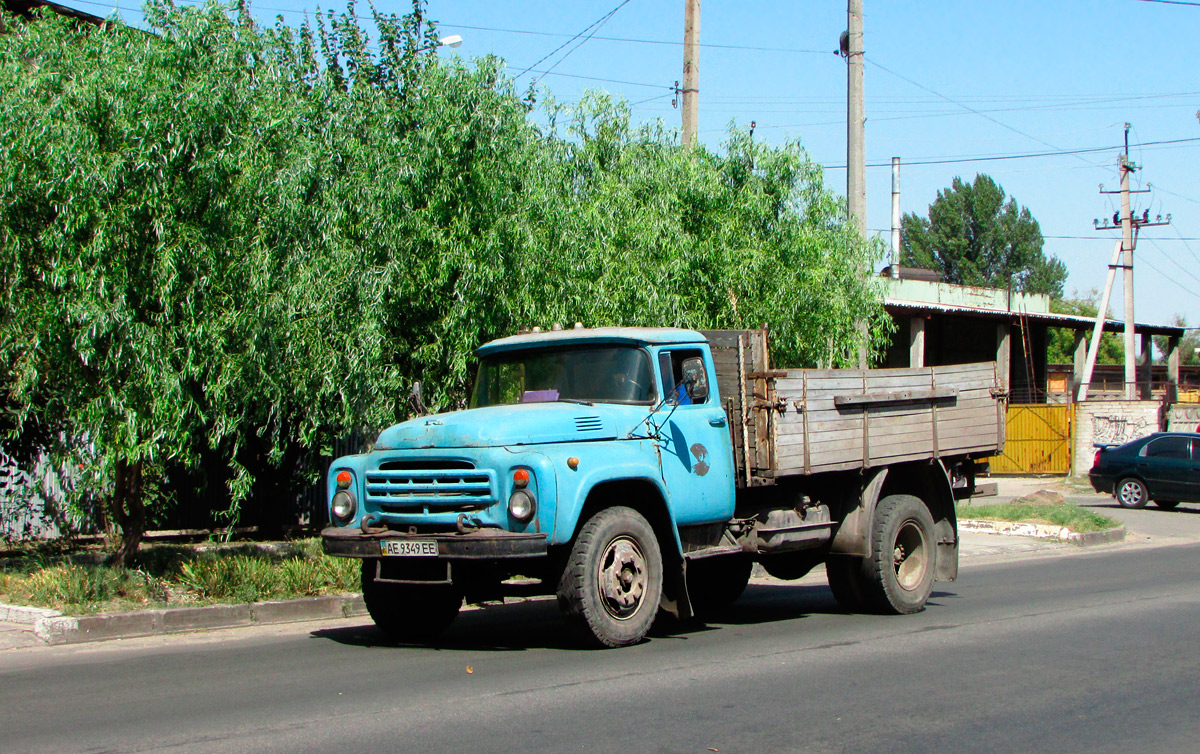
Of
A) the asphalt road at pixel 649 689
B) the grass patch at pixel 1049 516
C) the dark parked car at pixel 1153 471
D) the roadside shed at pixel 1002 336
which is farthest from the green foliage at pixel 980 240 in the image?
the asphalt road at pixel 649 689

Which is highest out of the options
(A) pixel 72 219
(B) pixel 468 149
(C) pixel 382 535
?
(B) pixel 468 149

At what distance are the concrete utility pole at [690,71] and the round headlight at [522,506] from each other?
1103cm

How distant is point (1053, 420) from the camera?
118 ft

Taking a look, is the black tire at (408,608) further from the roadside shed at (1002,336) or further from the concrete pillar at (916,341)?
the roadside shed at (1002,336)

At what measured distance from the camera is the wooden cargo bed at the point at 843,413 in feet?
32.6

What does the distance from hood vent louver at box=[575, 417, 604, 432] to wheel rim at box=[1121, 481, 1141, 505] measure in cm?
2158

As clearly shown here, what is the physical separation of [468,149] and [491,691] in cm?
804

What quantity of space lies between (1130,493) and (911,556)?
1783 cm

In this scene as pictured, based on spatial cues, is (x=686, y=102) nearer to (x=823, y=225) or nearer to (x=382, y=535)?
(x=823, y=225)

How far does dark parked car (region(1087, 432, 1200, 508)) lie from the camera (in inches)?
1018

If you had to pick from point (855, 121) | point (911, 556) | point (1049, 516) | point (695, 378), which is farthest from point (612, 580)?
point (1049, 516)

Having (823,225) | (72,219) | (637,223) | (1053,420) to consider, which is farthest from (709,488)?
(1053,420)

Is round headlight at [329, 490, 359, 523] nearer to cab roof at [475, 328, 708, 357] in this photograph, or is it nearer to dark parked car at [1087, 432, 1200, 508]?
cab roof at [475, 328, 708, 357]

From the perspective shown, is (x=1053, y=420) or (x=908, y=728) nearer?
(x=908, y=728)
